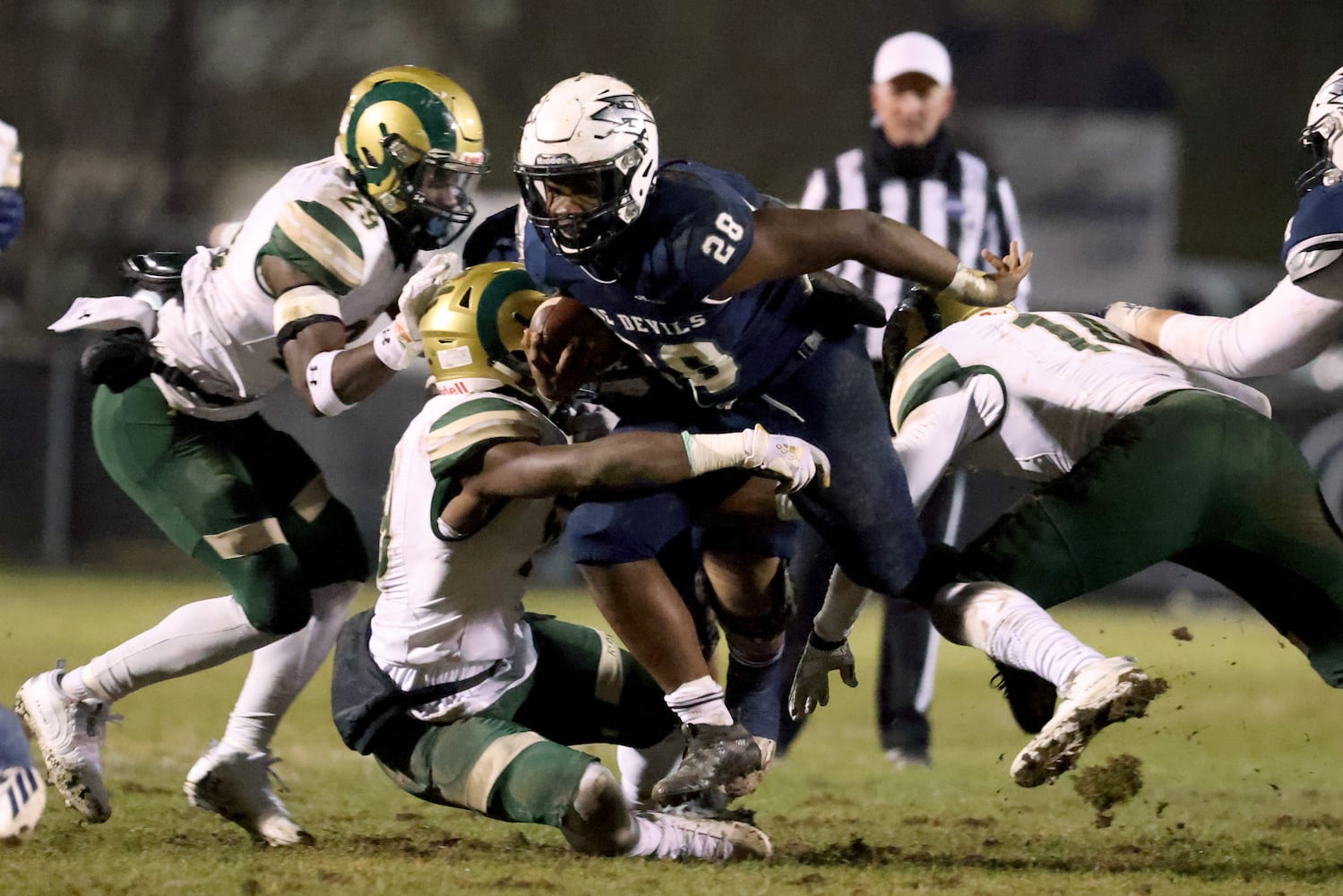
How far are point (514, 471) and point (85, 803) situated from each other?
1438 millimetres

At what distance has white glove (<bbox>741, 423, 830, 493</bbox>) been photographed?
139 inches

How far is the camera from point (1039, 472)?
13.6ft

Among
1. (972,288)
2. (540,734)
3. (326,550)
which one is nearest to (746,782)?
(540,734)

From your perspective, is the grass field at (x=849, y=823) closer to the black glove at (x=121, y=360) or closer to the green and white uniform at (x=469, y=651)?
the green and white uniform at (x=469, y=651)

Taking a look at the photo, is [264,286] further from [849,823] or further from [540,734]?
[849,823]

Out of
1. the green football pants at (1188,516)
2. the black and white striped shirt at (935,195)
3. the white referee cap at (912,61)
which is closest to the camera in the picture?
the green football pants at (1188,516)

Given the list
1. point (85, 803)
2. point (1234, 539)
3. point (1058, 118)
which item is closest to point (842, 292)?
point (1234, 539)

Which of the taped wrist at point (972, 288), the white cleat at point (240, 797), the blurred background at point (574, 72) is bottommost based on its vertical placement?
the white cleat at point (240, 797)

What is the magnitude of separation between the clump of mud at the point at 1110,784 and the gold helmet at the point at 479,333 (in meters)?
1.57

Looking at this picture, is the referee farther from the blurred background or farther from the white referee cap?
the blurred background

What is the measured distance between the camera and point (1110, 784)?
4219 mm

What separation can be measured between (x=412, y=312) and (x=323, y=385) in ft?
1.11

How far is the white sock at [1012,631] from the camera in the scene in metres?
3.57

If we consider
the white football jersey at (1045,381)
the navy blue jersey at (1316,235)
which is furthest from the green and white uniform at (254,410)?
the navy blue jersey at (1316,235)
